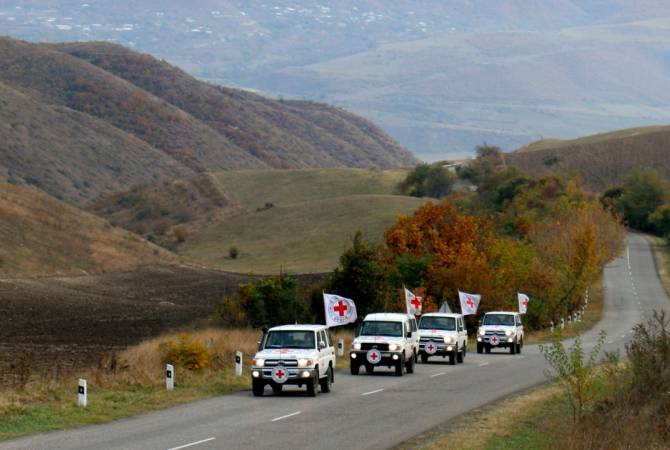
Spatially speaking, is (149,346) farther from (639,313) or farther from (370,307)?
(639,313)

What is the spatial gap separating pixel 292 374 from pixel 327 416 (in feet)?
12.2

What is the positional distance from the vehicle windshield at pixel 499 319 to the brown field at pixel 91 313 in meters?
14.2

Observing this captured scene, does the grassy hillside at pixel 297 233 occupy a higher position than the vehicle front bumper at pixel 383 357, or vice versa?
the grassy hillside at pixel 297 233

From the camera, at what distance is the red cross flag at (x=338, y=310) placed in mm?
40188

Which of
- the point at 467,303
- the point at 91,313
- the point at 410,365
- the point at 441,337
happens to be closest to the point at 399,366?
the point at 410,365

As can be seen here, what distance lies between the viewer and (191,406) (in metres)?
29.1

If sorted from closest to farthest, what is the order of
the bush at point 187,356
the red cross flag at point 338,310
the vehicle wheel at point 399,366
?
the bush at point 187,356
the vehicle wheel at point 399,366
the red cross flag at point 338,310

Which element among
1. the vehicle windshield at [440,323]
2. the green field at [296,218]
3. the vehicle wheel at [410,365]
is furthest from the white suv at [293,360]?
the green field at [296,218]

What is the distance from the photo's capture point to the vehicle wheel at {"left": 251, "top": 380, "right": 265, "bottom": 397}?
31.0 meters

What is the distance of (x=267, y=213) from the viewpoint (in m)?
162

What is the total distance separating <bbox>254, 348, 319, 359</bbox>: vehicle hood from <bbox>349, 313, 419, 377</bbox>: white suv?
6.74 meters

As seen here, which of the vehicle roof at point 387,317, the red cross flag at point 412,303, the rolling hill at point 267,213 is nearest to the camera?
the vehicle roof at point 387,317

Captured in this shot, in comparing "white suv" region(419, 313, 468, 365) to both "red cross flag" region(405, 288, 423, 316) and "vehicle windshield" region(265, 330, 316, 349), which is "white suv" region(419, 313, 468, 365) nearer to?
"red cross flag" region(405, 288, 423, 316)

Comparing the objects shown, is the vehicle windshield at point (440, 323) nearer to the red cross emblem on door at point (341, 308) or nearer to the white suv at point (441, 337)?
the white suv at point (441, 337)
